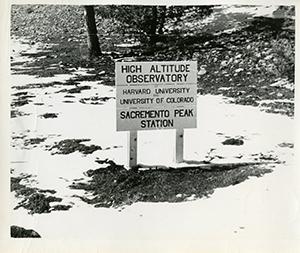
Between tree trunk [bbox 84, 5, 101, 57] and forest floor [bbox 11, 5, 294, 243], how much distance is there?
0.01 m

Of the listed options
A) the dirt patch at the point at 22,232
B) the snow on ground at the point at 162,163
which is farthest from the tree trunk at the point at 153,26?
the dirt patch at the point at 22,232

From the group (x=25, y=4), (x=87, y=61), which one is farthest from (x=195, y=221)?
(x=25, y=4)

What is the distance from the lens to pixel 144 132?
867mm

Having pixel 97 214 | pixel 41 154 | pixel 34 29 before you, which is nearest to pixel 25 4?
pixel 34 29

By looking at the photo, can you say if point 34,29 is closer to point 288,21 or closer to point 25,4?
point 25,4

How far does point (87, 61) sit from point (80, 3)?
10cm

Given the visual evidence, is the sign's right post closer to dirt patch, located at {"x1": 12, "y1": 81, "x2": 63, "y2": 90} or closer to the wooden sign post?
the wooden sign post

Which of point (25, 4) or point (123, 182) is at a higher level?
point (25, 4)

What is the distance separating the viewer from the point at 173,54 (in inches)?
34.4

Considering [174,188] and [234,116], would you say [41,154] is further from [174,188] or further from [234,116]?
[234,116]

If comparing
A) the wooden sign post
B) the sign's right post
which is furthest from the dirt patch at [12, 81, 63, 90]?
the sign's right post

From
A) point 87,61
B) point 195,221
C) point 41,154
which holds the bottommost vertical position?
point 195,221

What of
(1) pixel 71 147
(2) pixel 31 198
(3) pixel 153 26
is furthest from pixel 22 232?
(3) pixel 153 26

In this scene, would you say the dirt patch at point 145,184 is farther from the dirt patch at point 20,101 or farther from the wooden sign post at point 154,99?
the dirt patch at point 20,101
